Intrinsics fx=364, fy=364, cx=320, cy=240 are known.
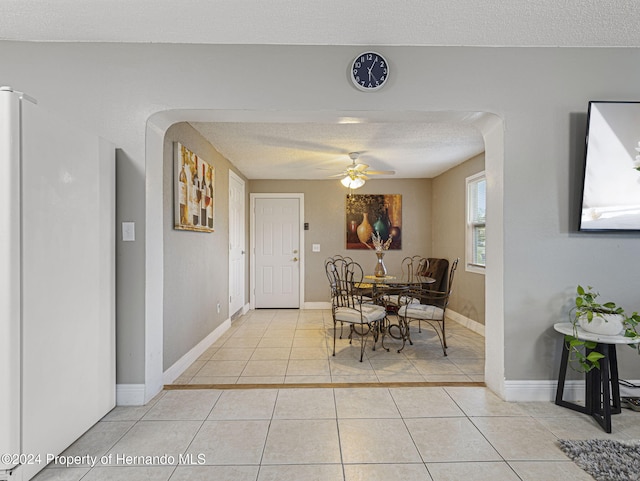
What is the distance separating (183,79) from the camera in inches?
95.7

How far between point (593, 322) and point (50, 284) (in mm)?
3023

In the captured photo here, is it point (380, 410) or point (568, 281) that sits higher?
point (568, 281)

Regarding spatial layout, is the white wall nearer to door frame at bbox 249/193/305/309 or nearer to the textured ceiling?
the textured ceiling

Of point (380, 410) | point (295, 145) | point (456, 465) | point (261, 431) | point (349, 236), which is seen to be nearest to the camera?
point (456, 465)

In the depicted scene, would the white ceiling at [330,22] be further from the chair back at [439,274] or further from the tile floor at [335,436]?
the chair back at [439,274]

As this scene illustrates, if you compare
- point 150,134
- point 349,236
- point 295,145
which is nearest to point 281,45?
point 150,134

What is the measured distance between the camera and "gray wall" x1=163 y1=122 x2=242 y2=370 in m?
2.94

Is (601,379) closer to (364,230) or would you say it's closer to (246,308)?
(364,230)

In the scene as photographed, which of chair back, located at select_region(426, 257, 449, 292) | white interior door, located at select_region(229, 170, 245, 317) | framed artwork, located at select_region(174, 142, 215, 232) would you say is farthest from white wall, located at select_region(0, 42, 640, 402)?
chair back, located at select_region(426, 257, 449, 292)

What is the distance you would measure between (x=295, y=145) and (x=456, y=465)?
11.3 feet

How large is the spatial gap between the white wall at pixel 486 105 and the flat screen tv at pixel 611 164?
0.32 feet

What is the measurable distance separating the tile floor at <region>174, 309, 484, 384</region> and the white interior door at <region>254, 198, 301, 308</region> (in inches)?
61.4

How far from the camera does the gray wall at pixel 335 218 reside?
6.33 metres

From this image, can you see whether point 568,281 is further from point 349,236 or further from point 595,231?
point 349,236
